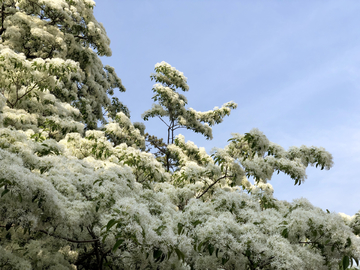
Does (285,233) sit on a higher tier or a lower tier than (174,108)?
lower

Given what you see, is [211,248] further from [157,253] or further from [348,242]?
[348,242]

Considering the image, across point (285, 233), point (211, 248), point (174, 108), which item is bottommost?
point (211, 248)

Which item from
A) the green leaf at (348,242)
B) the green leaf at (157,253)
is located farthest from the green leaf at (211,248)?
the green leaf at (348,242)

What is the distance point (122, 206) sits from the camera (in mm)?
3297

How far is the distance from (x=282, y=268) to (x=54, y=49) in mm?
11007

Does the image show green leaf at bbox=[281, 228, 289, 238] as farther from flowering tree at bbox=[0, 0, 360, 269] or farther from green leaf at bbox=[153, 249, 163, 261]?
green leaf at bbox=[153, 249, 163, 261]

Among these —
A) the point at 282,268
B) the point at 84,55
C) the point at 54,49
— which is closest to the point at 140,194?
the point at 282,268

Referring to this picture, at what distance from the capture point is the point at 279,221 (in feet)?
14.2

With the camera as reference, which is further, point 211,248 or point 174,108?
point 174,108

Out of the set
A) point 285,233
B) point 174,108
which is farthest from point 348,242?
point 174,108

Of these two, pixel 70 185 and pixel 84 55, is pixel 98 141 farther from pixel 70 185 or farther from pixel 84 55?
pixel 84 55

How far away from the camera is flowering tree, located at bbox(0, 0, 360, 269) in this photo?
10.5 feet

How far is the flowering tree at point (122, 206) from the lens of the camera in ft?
10.5

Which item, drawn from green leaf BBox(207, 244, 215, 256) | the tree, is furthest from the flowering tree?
the tree
